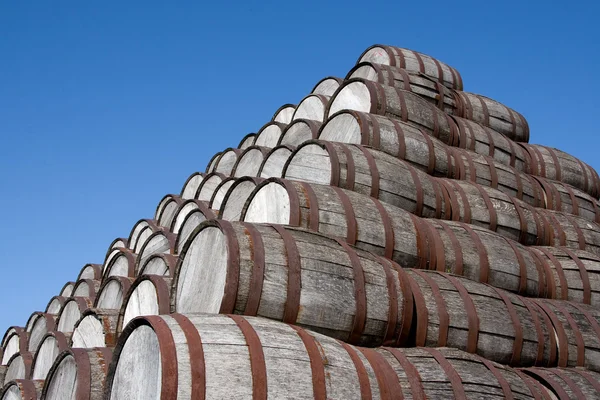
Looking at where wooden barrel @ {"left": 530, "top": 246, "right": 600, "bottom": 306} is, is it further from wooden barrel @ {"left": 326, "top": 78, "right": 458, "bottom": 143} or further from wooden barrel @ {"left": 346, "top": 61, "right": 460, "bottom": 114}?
wooden barrel @ {"left": 346, "top": 61, "right": 460, "bottom": 114}

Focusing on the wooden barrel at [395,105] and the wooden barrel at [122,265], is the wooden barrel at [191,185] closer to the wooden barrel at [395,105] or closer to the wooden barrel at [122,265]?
the wooden barrel at [122,265]

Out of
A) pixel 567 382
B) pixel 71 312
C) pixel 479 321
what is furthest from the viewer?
pixel 71 312

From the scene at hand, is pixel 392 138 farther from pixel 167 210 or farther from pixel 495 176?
pixel 167 210

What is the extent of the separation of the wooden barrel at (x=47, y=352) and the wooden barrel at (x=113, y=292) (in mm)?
651

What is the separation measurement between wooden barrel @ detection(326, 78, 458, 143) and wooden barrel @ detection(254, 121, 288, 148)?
1721mm

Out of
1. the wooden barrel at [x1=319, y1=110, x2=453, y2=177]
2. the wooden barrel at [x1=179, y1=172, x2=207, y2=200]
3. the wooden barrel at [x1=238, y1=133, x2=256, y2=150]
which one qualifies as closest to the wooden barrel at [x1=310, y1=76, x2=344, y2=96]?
the wooden barrel at [x1=238, y1=133, x2=256, y2=150]

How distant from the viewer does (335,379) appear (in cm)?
459

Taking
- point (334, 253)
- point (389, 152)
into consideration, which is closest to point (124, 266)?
point (389, 152)

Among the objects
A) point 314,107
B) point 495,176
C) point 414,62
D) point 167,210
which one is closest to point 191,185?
point 167,210

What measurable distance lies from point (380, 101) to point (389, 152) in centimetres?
106

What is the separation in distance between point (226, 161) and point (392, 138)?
4.81 meters

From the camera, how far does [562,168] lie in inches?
449

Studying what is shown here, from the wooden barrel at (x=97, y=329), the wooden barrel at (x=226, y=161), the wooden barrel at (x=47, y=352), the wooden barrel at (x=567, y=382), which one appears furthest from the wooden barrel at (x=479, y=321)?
the wooden barrel at (x=226, y=161)

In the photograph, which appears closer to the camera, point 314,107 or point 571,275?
point 571,275
